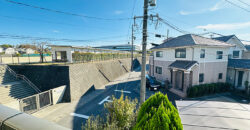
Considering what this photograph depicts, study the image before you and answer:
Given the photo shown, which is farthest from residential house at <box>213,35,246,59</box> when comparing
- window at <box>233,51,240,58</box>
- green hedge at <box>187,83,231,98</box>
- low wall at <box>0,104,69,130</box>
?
low wall at <box>0,104,69,130</box>

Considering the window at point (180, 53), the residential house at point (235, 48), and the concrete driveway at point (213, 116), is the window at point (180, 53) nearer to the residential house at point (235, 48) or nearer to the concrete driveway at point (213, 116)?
the concrete driveway at point (213, 116)

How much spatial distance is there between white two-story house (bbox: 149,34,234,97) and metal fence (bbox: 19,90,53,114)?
40.9 feet

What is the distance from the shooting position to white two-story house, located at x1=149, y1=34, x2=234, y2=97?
10180 mm

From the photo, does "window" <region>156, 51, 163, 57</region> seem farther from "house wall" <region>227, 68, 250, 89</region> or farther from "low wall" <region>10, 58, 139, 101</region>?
"low wall" <region>10, 58, 139, 101</region>

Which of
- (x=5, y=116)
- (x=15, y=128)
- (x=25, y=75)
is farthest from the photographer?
(x=25, y=75)

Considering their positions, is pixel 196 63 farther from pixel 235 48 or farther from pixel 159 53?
pixel 235 48

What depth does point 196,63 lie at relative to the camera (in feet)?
32.6

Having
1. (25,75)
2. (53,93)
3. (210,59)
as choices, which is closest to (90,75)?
(53,93)

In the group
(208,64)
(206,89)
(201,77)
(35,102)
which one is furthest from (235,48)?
(35,102)

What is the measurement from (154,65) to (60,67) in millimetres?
12859

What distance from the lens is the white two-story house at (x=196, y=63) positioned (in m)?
10.2

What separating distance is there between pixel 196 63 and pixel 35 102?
14432mm

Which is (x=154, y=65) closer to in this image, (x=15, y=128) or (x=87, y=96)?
(x=87, y=96)

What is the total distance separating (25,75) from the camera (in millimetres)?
12023
